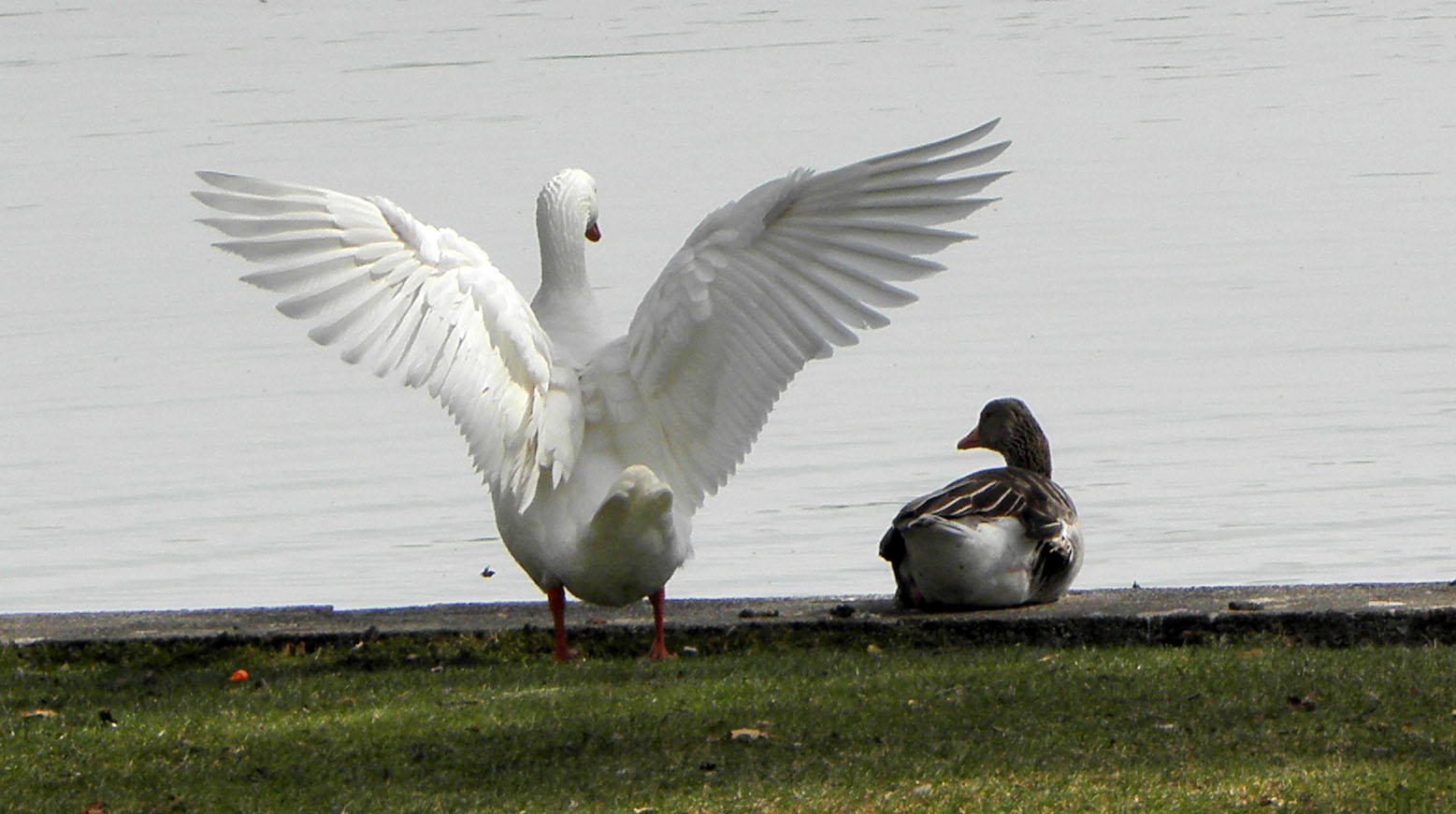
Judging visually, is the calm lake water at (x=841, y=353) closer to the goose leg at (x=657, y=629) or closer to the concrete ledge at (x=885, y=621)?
the concrete ledge at (x=885, y=621)

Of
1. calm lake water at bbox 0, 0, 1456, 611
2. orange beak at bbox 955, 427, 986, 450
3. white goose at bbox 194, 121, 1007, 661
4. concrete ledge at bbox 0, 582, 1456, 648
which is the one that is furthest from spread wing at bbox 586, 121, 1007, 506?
calm lake water at bbox 0, 0, 1456, 611

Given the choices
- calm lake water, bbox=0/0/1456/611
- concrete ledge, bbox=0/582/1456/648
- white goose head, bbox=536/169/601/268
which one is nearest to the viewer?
concrete ledge, bbox=0/582/1456/648

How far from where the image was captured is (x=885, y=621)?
7984 mm

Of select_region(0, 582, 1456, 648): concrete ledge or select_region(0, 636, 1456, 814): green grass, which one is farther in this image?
select_region(0, 582, 1456, 648): concrete ledge

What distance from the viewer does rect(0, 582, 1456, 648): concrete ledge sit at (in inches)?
301

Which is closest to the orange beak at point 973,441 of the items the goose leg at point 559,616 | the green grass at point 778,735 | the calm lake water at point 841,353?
the calm lake water at point 841,353

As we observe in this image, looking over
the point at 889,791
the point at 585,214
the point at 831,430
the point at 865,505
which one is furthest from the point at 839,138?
the point at 889,791

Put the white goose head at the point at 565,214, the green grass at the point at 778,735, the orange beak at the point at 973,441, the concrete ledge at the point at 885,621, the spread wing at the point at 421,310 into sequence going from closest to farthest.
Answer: the green grass at the point at 778,735
the spread wing at the point at 421,310
the concrete ledge at the point at 885,621
the white goose head at the point at 565,214
the orange beak at the point at 973,441

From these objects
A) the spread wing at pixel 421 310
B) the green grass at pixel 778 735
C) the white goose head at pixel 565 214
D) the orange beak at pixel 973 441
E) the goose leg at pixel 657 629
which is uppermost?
the white goose head at pixel 565 214

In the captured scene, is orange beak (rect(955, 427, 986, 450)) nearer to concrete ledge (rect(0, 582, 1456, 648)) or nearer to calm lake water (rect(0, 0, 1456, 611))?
calm lake water (rect(0, 0, 1456, 611))

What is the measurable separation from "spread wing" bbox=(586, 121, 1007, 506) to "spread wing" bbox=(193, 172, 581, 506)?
13.7 inches

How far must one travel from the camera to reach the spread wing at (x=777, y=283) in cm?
766

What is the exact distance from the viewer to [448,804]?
18.9 feet

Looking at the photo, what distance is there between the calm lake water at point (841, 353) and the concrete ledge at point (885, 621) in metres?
2.13
